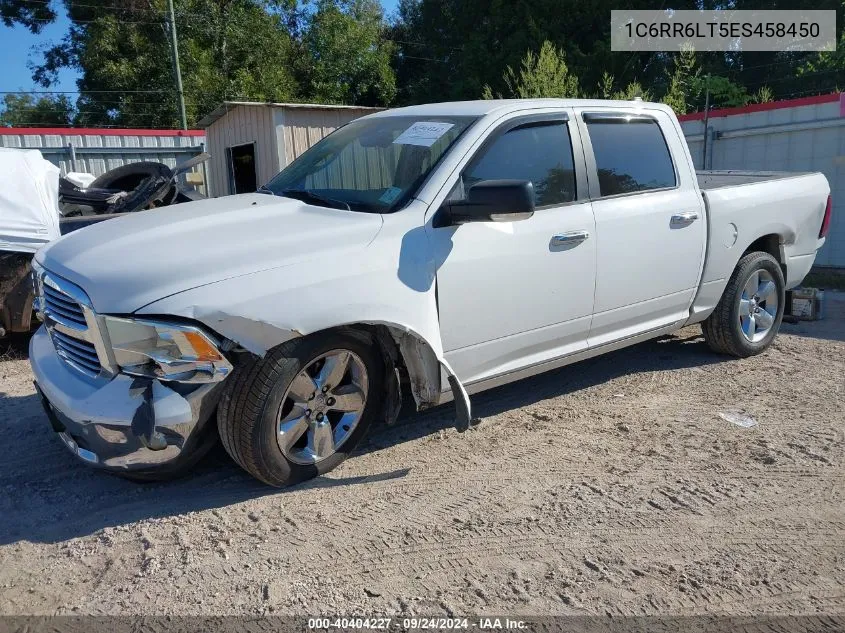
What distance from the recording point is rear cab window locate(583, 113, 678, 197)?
182 inches

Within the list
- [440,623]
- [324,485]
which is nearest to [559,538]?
[440,623]

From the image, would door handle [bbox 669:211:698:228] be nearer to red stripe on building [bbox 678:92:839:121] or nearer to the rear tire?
the rear tire

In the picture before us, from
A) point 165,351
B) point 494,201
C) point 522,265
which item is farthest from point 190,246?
point 522,265

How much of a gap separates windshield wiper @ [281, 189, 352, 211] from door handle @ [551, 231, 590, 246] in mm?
1194

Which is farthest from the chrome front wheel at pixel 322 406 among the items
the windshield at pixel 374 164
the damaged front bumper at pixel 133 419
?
the windshield at pixel 374 164

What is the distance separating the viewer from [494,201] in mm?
3617

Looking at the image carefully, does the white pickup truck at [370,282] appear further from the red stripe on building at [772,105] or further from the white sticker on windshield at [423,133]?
the red stripe on building at [772,105]

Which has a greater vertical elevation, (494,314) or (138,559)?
(494,314)

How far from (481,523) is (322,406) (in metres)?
0.95

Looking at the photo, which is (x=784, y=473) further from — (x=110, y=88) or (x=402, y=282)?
(x=110, y=88)

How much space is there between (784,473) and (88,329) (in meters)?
3.50

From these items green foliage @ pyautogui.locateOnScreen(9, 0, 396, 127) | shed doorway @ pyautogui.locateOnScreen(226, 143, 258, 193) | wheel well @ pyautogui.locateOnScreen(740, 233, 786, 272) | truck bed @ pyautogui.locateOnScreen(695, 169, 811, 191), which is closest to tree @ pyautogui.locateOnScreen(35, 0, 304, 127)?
green foliage @ pyautogui.locateOnScreen(9, 0, 396, 127)

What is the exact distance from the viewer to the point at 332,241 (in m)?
3.53

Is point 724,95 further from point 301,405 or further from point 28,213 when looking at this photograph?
point 301,405
